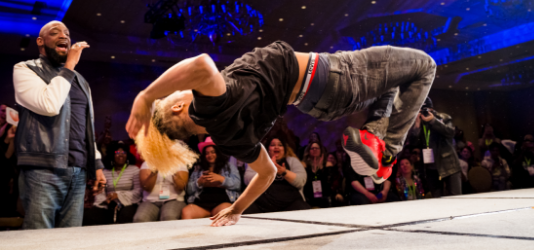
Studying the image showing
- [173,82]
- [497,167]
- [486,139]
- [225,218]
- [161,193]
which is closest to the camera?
[173,82]

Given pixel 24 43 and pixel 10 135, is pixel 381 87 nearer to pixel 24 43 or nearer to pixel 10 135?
pixel 10 135

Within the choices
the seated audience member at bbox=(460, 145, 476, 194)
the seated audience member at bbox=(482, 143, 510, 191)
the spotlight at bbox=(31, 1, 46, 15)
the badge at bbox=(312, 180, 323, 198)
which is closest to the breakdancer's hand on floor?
the badge at bbox=(312, 180, 323, 198)

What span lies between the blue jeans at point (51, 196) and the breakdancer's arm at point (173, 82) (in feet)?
3.06

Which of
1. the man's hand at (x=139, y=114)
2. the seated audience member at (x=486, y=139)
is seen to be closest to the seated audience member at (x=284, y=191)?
the man's hand at (x=139, y=114)

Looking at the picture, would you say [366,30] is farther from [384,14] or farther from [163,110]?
[163,110]

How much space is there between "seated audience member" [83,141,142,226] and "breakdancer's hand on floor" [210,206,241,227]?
1.68 m

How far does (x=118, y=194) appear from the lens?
2.89m

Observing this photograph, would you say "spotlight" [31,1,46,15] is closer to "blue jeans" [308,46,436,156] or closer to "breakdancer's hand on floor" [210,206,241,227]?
"breakdancer's hand on floor" [210,206,241,227]

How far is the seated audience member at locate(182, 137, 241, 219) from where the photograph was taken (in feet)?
9.12

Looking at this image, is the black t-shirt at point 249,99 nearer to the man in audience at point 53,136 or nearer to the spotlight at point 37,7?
the man in audience at point 53,136

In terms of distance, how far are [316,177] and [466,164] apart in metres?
2.21

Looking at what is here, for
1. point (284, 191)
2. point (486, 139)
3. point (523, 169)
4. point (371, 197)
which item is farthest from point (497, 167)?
point (284, 191)

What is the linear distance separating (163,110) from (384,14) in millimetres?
4411

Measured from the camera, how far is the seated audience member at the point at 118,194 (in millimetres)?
→ 2826
